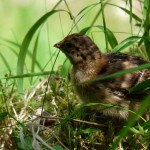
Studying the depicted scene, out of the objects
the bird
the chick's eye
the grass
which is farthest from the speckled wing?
the chick's eye

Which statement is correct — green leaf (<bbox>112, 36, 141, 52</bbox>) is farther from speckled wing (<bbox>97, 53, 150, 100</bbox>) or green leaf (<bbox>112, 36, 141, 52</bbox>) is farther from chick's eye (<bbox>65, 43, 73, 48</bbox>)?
chick's eye (<bbox>65, 43, 73, 48</bbox>)

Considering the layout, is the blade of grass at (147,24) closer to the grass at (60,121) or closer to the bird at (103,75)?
the grass at (60,121)

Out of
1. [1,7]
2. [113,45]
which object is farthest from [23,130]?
[1,7]

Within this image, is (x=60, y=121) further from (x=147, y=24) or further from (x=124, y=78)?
(x=147, y=24)

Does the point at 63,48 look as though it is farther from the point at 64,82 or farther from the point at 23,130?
the point at 23,130

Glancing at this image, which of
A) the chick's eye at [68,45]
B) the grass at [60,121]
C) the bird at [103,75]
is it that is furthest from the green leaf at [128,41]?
the chick's eye at [68,45]

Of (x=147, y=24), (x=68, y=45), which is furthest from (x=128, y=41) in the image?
(x=68, y=45)

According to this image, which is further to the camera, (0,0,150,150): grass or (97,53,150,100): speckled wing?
(97,53,150,100): speckled wing
